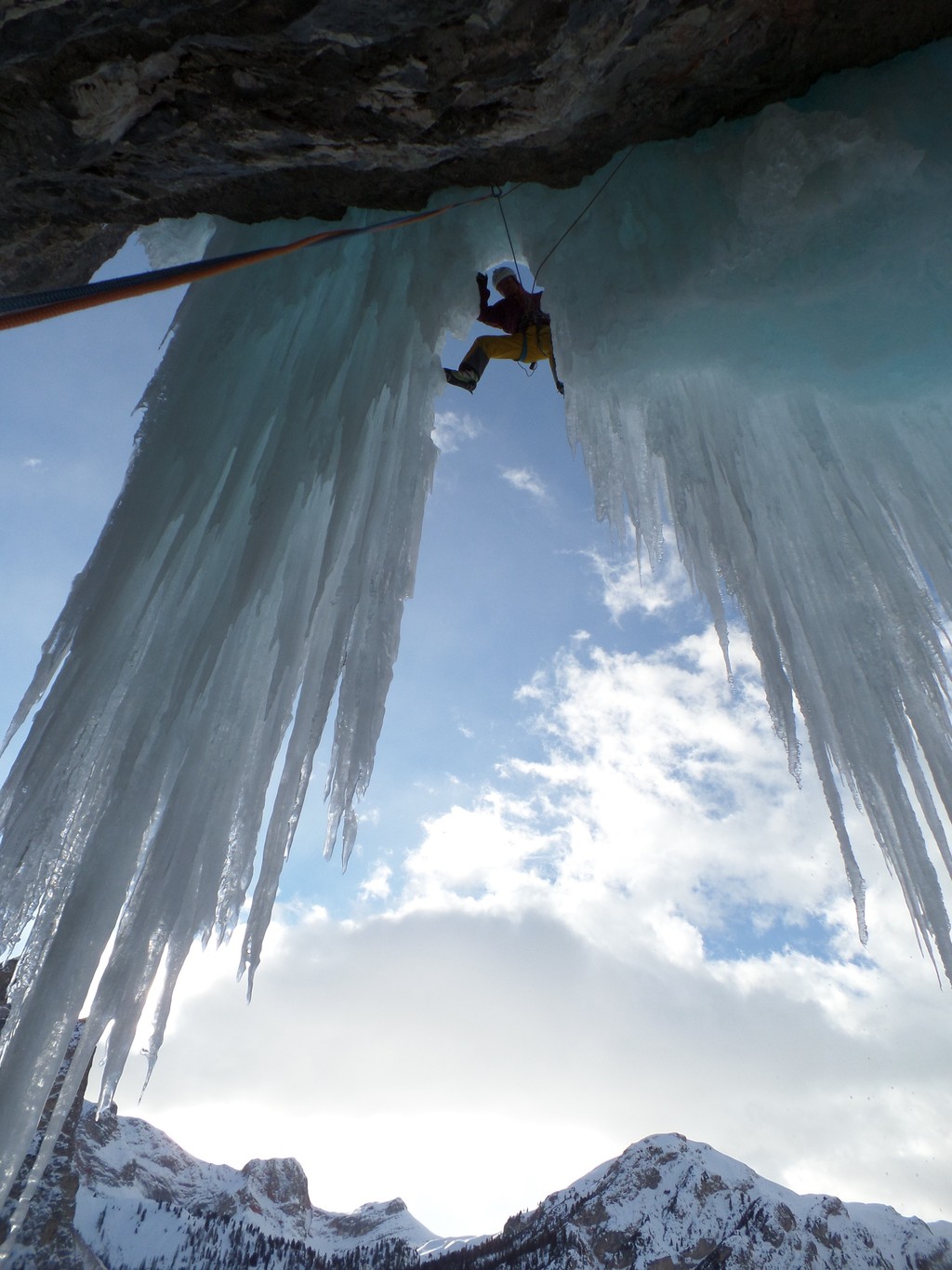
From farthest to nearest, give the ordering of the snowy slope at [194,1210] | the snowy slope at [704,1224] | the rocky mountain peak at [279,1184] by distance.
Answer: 1. the rocky mountain peak at [279,1184]
2. the snowy slope at [194,1210]
3. the snowy slope at [704,1224]

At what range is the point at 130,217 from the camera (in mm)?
2736

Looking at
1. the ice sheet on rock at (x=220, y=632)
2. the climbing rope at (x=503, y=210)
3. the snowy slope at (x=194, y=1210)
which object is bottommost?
the snowy slope at (x=194, y=1210)

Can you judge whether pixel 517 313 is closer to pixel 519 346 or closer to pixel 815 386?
pixel 519 346

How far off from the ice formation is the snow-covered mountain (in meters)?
57.0

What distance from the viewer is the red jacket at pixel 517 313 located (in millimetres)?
3361

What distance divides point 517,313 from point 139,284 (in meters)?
1.93

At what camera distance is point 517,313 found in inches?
134

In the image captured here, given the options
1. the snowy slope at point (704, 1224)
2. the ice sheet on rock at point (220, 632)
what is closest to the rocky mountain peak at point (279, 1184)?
the snowy slope at point (704, 1224)

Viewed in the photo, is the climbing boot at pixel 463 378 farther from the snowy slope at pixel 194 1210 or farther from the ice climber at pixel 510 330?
the snowy slope at pixel 194 1210

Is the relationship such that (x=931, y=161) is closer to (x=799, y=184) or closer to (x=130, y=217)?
(x=799, y=184)

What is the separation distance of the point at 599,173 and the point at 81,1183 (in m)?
80.5

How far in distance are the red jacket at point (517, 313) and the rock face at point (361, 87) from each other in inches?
28.1

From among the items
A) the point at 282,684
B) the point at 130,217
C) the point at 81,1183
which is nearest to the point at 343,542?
the point at 282,684

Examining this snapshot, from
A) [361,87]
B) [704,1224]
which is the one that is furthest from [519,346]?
[704,1224]
